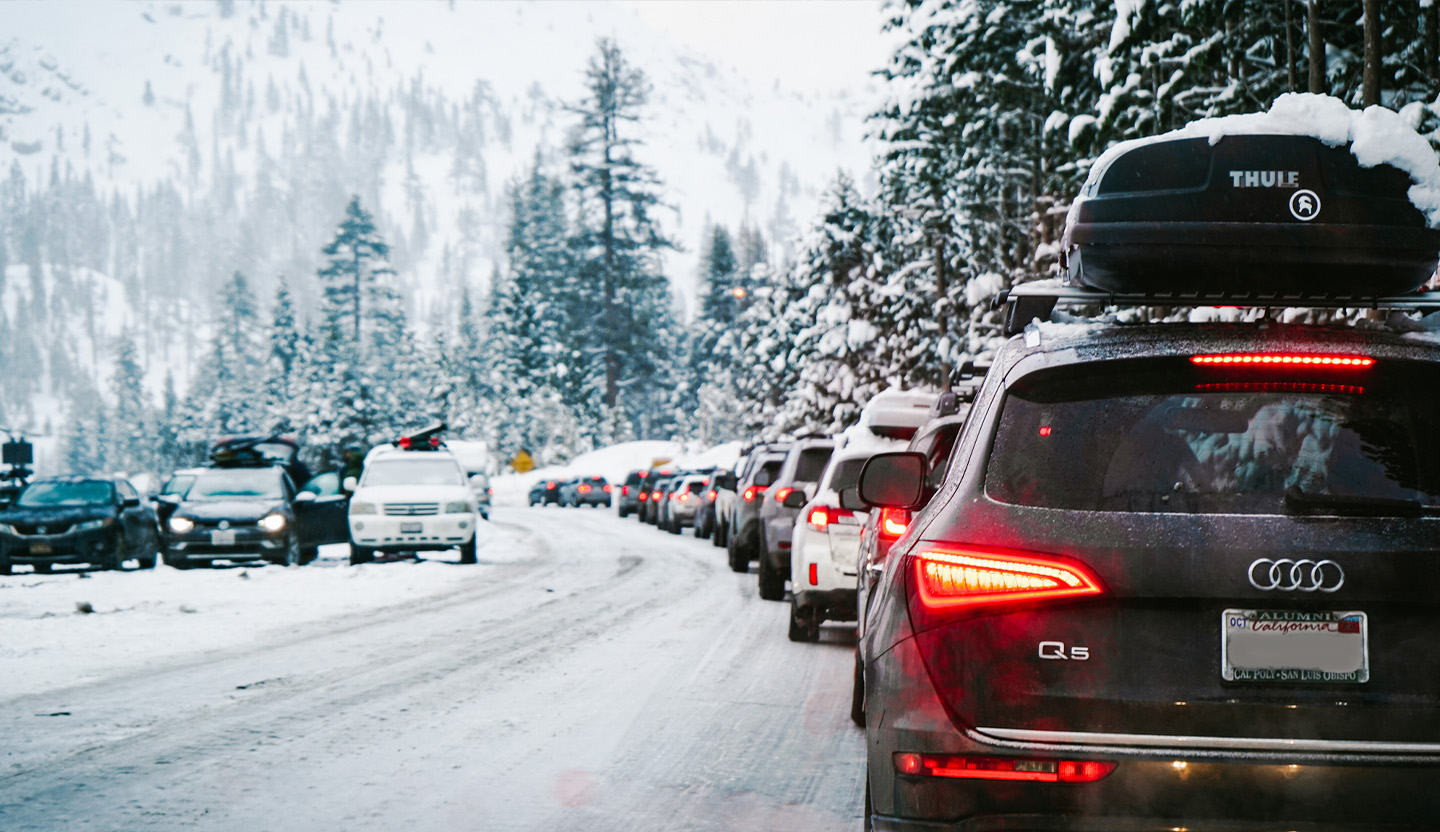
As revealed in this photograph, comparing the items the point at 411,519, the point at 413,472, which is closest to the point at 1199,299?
the point at 411,519

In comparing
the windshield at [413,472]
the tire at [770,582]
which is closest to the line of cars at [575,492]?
the windshield at [413,472]

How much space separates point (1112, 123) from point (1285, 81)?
2770mm

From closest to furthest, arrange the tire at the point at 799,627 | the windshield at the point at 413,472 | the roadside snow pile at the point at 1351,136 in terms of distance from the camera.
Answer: the roadside snow pile at the point at 1351,136, the tire at the point at 799,627, the windshield at the point at 413,472

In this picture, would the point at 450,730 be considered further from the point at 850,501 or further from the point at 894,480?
the point at 894,480

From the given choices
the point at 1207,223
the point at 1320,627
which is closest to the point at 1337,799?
the point at 1320,627

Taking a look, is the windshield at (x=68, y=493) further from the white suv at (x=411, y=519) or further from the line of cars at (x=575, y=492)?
the line of cars at (x=575, y=492)

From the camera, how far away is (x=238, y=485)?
25797 millimetres

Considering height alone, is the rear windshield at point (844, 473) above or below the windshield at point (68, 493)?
above

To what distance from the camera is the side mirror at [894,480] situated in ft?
17.5

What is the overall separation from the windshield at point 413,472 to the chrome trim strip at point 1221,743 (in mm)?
23058

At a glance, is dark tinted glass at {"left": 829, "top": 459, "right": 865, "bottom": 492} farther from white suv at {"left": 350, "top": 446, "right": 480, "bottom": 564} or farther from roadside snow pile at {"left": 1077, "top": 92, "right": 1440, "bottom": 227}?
white suv at {"left": 350, "top": 446, "right": 480, "bottom": 564}

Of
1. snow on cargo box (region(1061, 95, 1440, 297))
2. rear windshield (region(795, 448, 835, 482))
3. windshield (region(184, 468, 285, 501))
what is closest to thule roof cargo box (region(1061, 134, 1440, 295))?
snow on cargo box (region(1061, 95, 1440, 297))

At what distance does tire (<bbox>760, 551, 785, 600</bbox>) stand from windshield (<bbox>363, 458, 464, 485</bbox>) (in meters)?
9.46

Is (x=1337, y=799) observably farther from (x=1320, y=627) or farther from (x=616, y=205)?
(x=616, y=205)
